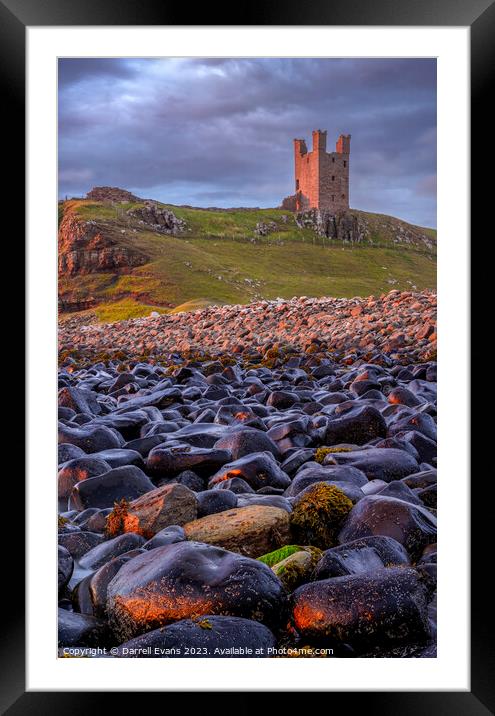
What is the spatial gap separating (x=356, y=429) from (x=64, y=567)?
198 centimetres

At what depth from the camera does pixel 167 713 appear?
2352mm

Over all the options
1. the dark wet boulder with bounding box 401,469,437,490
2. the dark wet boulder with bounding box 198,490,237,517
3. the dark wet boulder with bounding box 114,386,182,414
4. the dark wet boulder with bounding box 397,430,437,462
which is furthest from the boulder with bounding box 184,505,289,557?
the dark wet boulder with bounding box 114,386,182,414

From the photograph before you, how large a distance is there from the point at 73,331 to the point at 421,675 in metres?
3.91

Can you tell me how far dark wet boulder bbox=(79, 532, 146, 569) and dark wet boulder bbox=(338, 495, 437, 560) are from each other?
0.96 m

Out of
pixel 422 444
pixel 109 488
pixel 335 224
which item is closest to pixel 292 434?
pixel 422 444

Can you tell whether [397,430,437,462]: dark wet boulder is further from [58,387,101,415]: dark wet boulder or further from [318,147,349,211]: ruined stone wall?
[58,387,101,415]: dark wet boulder

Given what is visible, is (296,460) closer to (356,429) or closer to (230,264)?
(356,429)

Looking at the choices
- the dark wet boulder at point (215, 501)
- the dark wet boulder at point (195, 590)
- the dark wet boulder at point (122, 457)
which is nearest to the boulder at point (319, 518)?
the dark wet boulder at point (215, 501)

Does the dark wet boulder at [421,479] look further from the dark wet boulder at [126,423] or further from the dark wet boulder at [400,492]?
the dark wet boulder at [126,423]

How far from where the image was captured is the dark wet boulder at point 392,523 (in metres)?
2.73

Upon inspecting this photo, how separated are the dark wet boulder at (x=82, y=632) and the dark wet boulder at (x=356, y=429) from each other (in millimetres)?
1873
